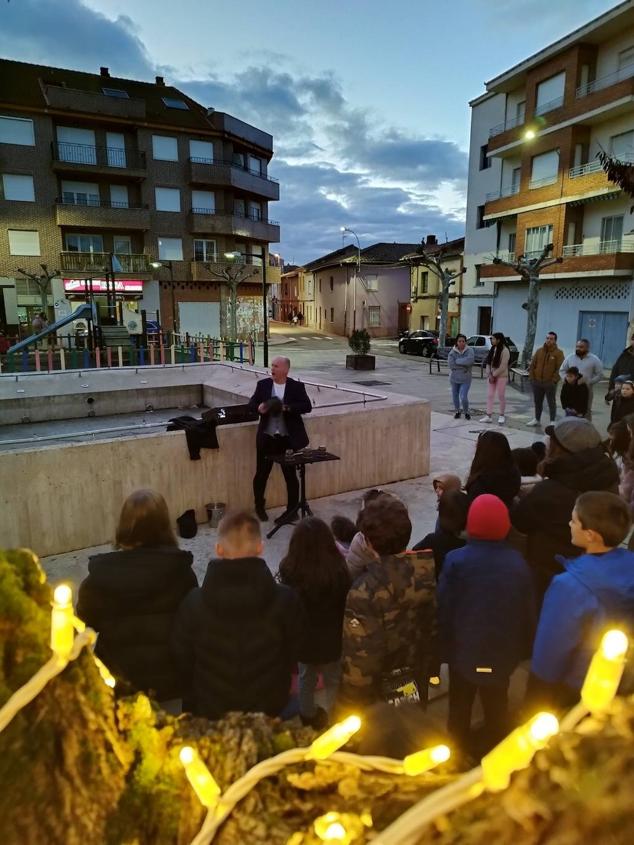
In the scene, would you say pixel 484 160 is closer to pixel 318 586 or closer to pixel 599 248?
pixel 599 248

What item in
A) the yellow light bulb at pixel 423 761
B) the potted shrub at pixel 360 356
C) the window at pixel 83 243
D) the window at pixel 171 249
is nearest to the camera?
the yellow light bulb at pixel 423 761

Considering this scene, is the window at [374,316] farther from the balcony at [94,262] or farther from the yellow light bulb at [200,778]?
the yellow light bulb at [200,778]

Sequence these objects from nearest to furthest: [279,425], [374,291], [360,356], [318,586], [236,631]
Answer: [236,631], [318,586], [279,425], [360,356], [374,291]

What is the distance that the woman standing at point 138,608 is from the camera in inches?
98.0

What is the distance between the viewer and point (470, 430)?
10609 millimetres

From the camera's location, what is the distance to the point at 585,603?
2.31 metres

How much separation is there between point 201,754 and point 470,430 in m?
10.2

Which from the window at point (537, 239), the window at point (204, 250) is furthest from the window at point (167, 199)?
the window at point (537, 239)

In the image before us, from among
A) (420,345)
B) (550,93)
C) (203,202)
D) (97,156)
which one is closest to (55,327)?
(420,345)

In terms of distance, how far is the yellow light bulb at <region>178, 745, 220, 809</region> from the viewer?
810 mm

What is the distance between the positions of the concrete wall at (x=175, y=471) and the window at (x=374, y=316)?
4872 cm

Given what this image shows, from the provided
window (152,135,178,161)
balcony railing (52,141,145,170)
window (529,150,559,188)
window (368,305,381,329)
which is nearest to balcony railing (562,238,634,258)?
window (529,150,559,188)

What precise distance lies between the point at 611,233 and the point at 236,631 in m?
28.6

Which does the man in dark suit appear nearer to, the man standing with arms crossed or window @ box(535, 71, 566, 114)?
the man standing with arms crossed
